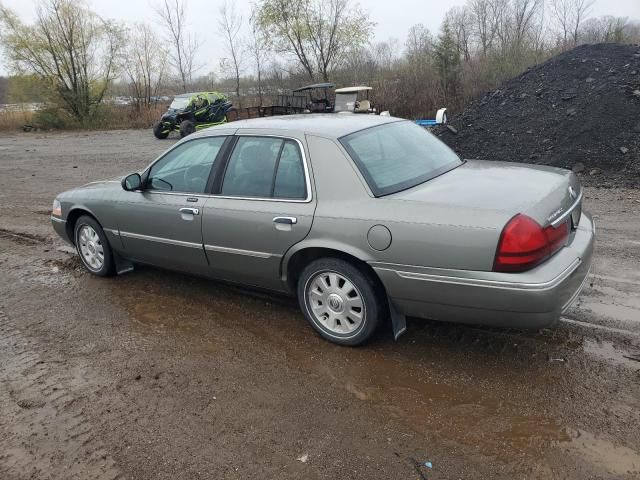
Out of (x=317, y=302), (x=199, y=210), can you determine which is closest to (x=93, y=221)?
(x=199, y=210)

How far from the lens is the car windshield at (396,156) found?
11.5ft

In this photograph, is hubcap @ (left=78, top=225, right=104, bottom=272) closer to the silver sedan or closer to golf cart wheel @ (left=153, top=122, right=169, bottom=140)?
the silver sedan

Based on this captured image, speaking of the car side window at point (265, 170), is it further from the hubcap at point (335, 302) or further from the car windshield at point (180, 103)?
the car windshield at point (180, 103)

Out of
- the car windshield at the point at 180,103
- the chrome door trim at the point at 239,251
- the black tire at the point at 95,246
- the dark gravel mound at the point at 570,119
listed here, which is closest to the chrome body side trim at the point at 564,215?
the chrome door trim at the point at 239,251

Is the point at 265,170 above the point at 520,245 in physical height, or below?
above

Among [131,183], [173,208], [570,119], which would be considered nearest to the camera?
[173,208]

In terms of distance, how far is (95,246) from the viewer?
17.5 ft

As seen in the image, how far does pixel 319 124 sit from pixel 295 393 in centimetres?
197

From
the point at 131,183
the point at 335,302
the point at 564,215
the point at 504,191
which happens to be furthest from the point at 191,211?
the point at 564,215

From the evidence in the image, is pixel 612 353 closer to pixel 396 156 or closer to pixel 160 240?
pixel 396 156

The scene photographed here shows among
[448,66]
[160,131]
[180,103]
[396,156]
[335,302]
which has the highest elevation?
[448,66]

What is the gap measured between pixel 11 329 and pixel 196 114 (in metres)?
16.4

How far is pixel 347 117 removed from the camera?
14.0 ft

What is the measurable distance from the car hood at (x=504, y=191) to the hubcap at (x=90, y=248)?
3372 millimetres
